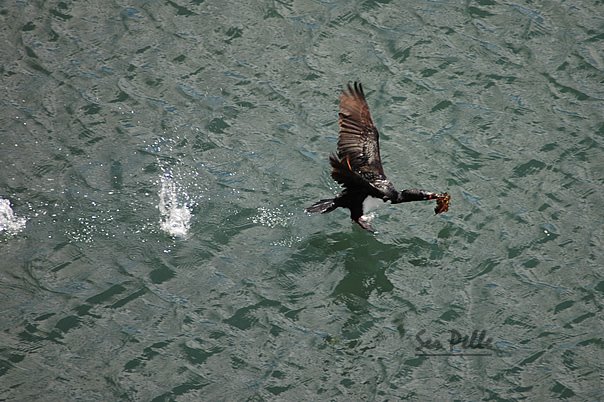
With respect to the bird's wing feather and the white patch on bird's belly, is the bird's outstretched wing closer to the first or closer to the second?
the white patch on bird's belly

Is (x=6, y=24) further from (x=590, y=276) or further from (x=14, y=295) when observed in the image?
(x=590, y=276)

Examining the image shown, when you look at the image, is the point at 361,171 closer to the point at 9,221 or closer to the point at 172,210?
the point at 172,210

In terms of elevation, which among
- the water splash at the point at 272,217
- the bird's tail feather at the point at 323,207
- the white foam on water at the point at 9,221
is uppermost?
the bird's tail feather at the point at 323,207

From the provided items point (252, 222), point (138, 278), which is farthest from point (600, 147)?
point (138, 278)

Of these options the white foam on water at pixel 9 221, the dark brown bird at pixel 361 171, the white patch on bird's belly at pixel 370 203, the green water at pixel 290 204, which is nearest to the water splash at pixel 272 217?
the green water at pixel 290 204

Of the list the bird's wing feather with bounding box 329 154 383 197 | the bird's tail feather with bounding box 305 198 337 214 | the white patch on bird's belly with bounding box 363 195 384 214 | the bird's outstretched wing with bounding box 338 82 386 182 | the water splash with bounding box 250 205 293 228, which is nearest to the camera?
the bird's wing feather with bounding box 329 154 383 197

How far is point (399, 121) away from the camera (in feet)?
47.3

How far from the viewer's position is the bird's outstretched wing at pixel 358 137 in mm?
12875

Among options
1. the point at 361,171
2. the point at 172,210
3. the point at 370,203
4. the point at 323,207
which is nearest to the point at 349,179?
the point at 323,207

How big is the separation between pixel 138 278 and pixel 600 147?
23.5 ft

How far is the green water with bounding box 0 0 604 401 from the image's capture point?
10.9 metres

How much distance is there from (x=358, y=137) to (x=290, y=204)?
1311mm

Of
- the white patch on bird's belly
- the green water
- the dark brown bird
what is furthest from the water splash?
the white patch on bird's belly

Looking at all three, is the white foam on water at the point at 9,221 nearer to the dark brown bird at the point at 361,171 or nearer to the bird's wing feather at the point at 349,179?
the dark brown bird at the point at 361,171
